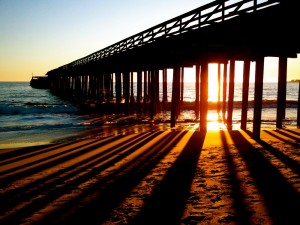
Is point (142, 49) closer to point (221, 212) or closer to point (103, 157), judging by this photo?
point (103, 157)

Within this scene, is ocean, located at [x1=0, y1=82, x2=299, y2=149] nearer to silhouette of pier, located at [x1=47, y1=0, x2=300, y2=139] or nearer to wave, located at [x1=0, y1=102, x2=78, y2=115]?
wave, located at [x1=0, y1=102, x2=78, y2=115]

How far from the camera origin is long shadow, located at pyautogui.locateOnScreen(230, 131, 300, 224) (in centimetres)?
359

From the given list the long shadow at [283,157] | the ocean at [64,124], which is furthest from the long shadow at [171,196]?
the ocean at [64,124]

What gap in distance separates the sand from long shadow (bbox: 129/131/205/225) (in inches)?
0.5

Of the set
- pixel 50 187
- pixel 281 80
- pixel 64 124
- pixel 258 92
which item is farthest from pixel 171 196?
pixel 64 124

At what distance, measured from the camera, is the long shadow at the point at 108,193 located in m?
3.82

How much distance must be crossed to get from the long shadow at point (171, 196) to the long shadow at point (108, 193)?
46 cm

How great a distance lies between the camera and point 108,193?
463 centimetres

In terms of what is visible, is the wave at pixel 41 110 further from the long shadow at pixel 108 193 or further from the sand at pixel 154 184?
the long shadow at pixel 108 193

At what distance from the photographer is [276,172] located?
529cm

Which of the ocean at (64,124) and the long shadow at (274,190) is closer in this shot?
the long shadow at (274,190)

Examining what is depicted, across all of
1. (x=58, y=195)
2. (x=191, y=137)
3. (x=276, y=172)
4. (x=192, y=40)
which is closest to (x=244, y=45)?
(x=192, y=40)

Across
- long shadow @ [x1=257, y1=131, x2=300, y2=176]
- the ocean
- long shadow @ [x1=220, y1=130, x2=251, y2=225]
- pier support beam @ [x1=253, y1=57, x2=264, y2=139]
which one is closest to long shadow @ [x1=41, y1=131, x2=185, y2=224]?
long shadow @ [x1=220, y1=130, x2=251, y2=225]

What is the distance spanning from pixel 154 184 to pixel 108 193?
80 centimetres
